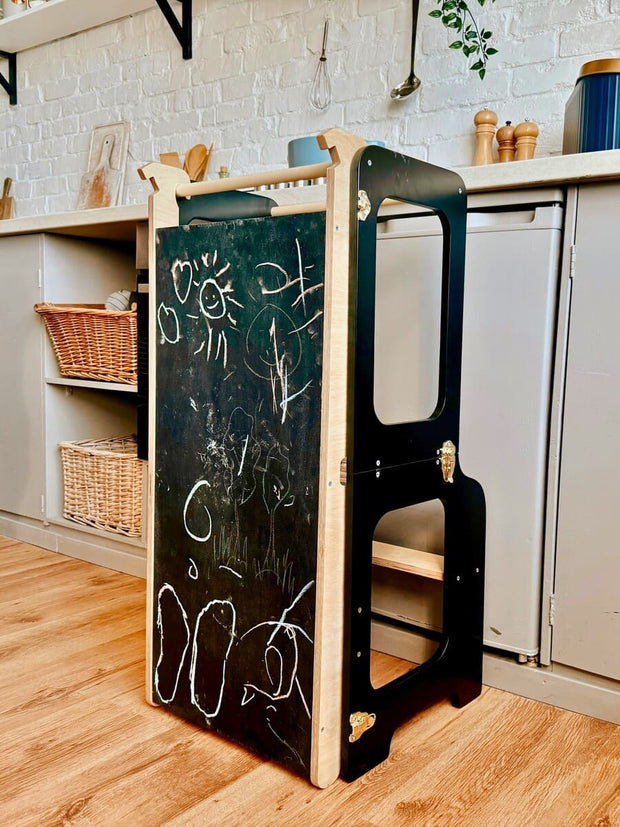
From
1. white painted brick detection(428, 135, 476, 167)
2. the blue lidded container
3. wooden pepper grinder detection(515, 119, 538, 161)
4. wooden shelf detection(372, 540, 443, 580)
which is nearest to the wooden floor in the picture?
wooden shelf detection(372, 540, 443, 580)

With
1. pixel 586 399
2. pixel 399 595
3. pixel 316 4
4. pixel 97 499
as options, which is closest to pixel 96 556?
pixel 97 499

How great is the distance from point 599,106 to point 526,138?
0.37 metres

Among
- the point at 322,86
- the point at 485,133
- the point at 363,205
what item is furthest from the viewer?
the point at 322,86

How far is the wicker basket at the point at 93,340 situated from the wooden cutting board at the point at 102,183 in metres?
0.71

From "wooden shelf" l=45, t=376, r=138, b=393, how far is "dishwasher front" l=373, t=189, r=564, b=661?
2.85ft

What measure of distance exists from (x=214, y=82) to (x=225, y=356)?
5.59ft

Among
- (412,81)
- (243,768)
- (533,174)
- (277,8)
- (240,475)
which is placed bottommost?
(243,768)

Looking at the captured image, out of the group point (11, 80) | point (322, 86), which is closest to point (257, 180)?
point (322, 86)

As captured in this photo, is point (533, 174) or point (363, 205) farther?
point (533, 174)

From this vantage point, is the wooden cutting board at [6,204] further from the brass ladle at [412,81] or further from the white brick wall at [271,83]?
the brass ladle at [412,81]

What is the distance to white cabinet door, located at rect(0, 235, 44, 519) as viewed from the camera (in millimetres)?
2477

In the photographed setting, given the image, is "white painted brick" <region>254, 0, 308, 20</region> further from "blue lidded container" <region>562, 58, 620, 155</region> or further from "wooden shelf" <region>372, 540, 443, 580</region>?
"wooden shelf" <region>372, 540, 443, 580</region>

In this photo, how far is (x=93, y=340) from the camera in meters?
2.29

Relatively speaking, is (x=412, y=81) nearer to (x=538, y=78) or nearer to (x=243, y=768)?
(x=538, y=78)
